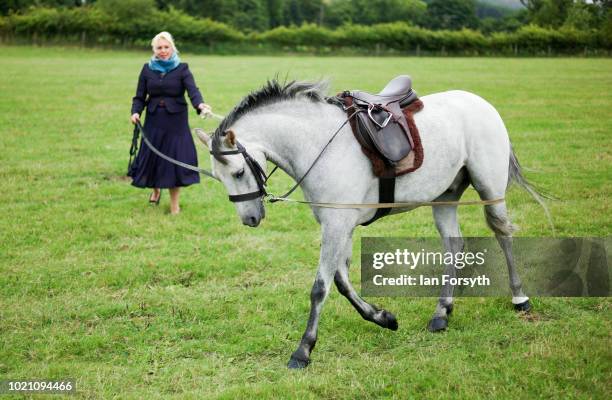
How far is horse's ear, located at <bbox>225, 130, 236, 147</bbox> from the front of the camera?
468 centimetres

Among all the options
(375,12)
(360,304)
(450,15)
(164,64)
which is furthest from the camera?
(450,15)

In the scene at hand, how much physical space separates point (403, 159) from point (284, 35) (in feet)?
221

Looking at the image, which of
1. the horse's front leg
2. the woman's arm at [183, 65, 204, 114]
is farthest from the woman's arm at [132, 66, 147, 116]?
the horse's front leg

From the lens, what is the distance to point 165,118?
9.76 metres

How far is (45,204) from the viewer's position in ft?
34.2

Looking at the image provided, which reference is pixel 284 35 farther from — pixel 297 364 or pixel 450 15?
pixel 297 364

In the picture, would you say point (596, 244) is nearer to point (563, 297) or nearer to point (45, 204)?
point (563, 297)

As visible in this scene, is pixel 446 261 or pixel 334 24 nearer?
pixel 446 261

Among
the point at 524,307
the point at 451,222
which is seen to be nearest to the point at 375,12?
the point at 451,222

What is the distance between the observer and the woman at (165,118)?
31.0 feet

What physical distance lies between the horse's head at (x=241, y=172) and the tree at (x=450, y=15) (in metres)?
123

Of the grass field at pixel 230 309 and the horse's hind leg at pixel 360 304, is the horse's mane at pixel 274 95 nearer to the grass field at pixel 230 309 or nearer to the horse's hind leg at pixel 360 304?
the horse's hind leg at pixel 360 304

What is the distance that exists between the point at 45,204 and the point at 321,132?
6.83m

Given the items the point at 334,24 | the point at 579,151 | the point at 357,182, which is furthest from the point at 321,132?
the point at 334,24
